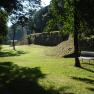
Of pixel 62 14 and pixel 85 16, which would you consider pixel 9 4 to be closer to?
pixel 62 14

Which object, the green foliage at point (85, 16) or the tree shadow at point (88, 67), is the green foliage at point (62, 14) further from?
the tree shadow at point (88, 67)

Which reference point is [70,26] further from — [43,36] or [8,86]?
[43,36]

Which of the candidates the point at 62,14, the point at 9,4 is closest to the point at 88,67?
the point at 62,14

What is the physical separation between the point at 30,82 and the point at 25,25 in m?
8.45

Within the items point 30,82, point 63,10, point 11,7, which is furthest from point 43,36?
point 30,82

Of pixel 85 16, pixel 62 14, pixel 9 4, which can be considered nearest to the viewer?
pixel 9 4

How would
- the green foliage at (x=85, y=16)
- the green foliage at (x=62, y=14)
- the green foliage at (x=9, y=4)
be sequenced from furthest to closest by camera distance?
the green foliage at (x=62, y=14) < the green foliage at (x=85, y=16) < the green foliage at (x=9, y=4)

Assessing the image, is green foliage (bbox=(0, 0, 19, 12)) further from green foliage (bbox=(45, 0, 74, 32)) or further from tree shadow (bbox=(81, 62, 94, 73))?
tree shadow (bbox=(81, 62, 94, 73))

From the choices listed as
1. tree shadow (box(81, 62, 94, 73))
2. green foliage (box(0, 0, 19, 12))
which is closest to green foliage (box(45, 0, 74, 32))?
tree shadow (box(81, 62, 94, 73))

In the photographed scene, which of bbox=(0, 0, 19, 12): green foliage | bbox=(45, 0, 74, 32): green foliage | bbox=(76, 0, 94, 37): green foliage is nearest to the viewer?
bbox=(0, 0, 19, 12): green foliage

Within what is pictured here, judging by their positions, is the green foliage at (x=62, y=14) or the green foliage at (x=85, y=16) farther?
the green foliage at (x=62, y=14)

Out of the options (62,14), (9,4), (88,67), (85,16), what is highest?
(9,4)

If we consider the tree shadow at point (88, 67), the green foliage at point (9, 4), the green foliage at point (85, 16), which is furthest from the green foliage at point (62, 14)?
the green foliage at point (9, 4)

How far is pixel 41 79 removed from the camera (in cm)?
2002
